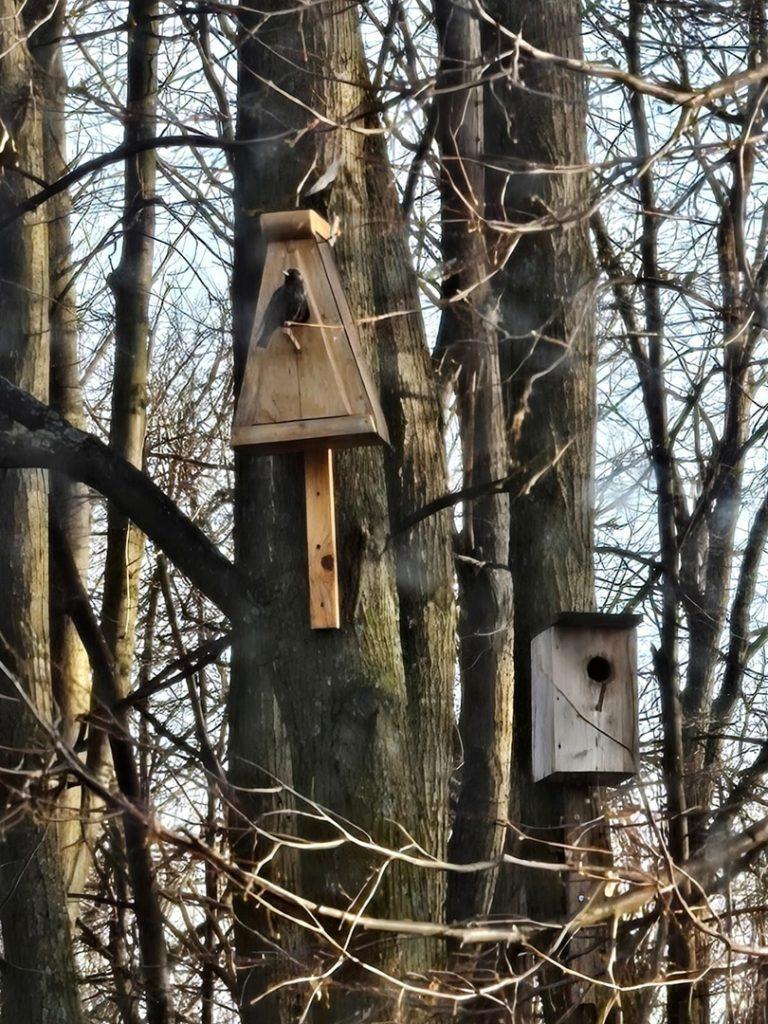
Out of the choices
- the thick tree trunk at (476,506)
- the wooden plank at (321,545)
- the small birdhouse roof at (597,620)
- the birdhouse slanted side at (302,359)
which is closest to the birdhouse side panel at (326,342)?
the birdhouse slanted side at (302,359)

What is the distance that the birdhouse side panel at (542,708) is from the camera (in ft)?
15.3

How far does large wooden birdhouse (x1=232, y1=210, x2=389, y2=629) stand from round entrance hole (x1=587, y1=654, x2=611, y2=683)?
4.13ft

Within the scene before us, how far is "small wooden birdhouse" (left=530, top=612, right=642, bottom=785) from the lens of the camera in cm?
461

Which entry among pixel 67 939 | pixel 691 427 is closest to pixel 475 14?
pixel 67 939

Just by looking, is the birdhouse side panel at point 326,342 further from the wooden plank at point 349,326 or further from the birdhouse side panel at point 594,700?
the birdhouse side panel at point 594,700

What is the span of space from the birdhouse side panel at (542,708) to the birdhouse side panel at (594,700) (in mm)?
29

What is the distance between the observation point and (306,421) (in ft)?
12.1

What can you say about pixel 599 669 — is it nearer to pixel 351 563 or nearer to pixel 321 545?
pixel 351 563

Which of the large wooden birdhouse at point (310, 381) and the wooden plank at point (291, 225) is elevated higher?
the wooden plank at point (291, 225)

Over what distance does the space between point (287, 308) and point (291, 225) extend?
23 cm

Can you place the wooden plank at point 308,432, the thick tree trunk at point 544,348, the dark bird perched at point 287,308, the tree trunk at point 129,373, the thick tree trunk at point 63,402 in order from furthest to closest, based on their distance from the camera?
the tree trunk at point 129,373
the thick tree trunk at point 63,402
the thick tree trunk at point 544,348
the dark bird perched at point 287,308
the wooden plank at point 308,432

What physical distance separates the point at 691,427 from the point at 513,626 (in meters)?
4.03

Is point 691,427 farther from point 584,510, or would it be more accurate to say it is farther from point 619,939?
point 619,939

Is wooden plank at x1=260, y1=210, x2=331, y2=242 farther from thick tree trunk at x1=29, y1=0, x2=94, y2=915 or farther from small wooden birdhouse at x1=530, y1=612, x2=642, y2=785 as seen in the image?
thick tree trunk at x1=29, y1=0, x2=94, y2=915
